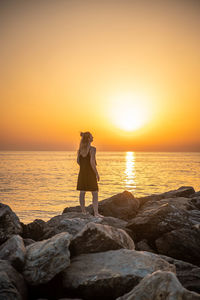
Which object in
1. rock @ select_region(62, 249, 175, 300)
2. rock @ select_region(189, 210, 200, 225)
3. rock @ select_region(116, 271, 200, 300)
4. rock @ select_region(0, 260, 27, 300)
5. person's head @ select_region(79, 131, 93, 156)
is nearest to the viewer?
rock @ select_region(116, 271, 200, 300)

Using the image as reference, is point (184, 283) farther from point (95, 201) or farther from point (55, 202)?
point (55, 202)

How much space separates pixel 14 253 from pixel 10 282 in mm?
685

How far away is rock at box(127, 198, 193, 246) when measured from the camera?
6506 mm

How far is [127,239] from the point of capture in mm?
5715

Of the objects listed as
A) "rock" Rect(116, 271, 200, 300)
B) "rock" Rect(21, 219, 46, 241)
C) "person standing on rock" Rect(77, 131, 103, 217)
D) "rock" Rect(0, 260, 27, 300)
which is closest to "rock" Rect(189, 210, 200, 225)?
"person standing on rock" Rect(77, 131, 103, 217)

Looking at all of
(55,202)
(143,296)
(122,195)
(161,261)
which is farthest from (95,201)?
(55,202)

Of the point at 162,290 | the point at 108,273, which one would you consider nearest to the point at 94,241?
the point at 108,273

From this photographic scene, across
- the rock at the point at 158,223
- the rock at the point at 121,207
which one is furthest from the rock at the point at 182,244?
the rock at the point at 121,207

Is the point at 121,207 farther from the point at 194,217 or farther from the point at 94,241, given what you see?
the point at 94,241

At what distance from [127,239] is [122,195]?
5169 mm

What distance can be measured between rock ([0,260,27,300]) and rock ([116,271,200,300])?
153 centimetres

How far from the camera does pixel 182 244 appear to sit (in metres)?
6.01

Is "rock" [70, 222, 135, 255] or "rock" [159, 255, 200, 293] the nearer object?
"rock" [159, 255, 200, 293]

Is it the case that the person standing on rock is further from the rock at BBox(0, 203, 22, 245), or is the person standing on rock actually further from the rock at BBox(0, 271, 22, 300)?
the rock at BBox(0, 271, 22, 300)
